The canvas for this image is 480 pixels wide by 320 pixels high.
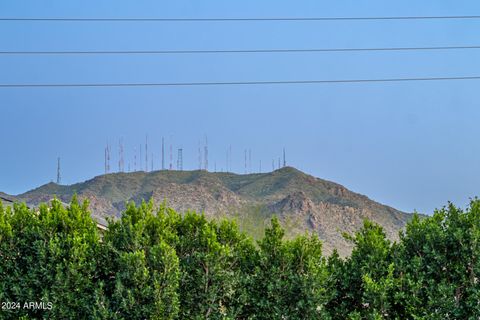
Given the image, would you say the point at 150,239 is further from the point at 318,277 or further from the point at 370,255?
the point at 370,255

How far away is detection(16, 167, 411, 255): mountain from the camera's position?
23.5m

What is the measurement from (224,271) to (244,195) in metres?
18.2

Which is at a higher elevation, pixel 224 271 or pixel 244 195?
pixel 244 195

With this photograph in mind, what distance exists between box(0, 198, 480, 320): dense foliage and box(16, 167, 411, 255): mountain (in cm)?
1567

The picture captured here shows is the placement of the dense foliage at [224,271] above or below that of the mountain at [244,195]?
below

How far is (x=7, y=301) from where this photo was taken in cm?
677

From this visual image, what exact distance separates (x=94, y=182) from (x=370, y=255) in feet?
65.4

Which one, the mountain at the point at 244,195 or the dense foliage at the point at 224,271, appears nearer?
the dense foliage at the point at 224,271

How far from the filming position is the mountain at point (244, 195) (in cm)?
2350

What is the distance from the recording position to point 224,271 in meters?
6.64

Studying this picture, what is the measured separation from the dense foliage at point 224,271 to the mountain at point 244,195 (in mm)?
15670

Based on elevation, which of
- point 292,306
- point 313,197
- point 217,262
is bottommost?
point 292,306

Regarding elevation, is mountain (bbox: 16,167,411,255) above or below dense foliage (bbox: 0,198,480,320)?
above

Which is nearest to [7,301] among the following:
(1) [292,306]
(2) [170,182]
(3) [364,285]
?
(1) [292,306]
